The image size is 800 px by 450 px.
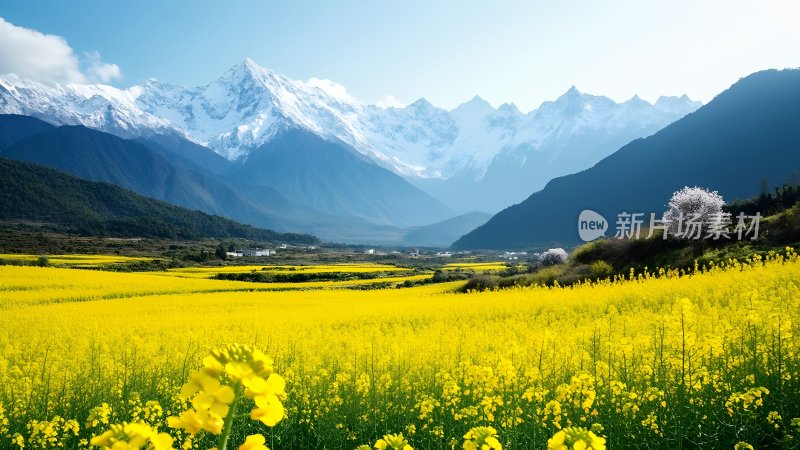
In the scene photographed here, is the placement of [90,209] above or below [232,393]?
above

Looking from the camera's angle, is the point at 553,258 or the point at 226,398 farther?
the point at 553,258

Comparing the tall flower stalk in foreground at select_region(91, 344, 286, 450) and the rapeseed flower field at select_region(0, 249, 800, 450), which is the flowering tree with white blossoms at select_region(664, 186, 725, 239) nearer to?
the rapeseed flower field at select_region(0, 249, 800, 450)

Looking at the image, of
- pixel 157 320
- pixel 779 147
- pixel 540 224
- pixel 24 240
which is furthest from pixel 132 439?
pixel 540 224

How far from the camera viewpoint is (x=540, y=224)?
639 feet

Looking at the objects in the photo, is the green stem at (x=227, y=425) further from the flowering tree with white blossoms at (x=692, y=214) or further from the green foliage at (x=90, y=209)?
the green foliage at (x=90, y=209)

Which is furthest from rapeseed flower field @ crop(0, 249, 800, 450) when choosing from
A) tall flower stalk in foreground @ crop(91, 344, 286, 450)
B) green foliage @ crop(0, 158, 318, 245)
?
green foliage @ crop(0, 158, 318, 245)

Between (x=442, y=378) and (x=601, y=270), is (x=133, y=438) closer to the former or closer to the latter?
(x=442, y=378)

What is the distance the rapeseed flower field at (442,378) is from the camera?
11.4 feet

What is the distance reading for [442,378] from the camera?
8289 millimetres

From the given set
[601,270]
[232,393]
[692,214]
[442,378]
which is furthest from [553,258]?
[232,393]

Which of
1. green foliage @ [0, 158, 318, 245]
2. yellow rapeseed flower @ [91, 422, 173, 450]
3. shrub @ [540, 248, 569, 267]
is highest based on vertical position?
green foliage @ [0, 158, 318, 245]

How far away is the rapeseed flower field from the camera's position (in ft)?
11.4

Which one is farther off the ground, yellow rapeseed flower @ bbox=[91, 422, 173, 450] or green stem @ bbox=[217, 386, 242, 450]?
green stem @ bbox=[217, 386, 242, 450]

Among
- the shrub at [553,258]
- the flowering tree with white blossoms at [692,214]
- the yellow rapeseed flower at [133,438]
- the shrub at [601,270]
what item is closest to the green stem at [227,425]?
the yellow rapeseed flower at [133,438]
